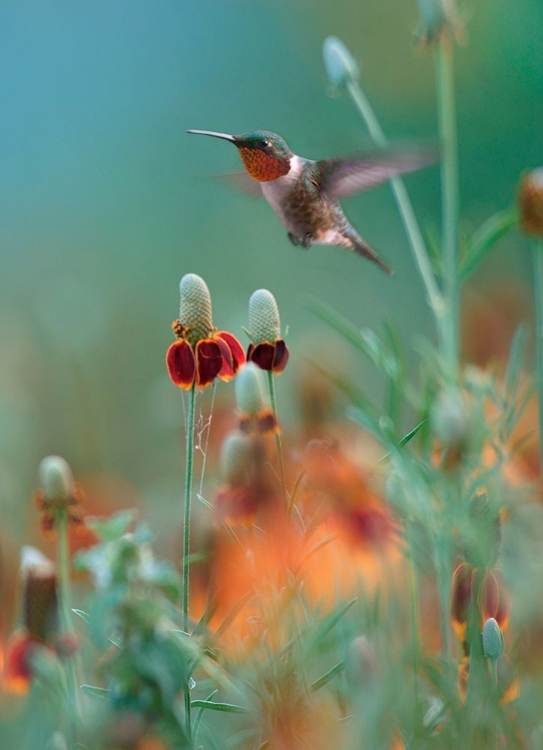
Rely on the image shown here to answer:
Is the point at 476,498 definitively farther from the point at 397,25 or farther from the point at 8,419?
the point at 397,25

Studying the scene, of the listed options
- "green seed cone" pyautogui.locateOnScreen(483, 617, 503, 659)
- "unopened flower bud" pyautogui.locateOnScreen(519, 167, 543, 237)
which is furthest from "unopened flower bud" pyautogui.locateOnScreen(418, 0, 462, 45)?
"green seed cone" pyautogui.locateOnScreen(483, 617, 503, 659)

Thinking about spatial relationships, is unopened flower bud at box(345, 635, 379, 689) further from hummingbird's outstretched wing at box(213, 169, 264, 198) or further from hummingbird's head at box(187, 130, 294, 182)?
hummingbird's outstretched wing at box(213, 169, 264, 198)

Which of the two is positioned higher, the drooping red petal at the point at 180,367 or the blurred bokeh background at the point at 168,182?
the blurred bokeh background at the point at 168,182

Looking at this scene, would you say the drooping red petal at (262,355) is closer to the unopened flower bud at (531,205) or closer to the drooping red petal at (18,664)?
the drooping red petal at (18,664)

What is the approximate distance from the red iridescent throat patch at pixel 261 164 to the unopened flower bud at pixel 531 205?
0.92 ft

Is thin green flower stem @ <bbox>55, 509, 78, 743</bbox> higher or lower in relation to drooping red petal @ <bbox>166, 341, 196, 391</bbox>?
lower

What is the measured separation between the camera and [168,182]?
3.72 m

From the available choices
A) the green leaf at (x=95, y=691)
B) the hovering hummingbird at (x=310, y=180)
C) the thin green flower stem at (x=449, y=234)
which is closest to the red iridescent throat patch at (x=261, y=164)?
the hovering hummingbird at (x=310, y=180)

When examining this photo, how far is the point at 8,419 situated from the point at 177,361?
49.6 inches

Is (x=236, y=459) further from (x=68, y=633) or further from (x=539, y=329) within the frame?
(x=539, y=329)

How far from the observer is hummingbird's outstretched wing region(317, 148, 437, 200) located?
3.86 feet

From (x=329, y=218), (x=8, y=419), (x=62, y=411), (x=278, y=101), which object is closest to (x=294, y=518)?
(x=329, y=218)

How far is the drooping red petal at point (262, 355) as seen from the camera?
0.83 metres

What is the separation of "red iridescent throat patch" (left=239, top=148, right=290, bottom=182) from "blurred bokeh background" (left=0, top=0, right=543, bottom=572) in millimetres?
696
